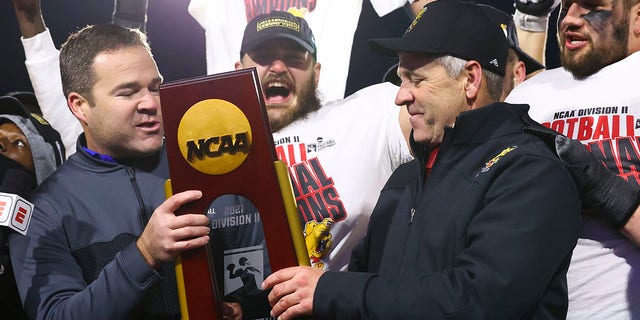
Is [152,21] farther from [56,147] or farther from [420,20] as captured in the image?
[420,20]

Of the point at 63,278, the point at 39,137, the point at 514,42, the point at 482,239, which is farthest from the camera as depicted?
the point at 39,137

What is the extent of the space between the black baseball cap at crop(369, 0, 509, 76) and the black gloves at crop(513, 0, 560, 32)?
19.7 inches

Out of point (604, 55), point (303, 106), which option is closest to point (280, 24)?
point (303, 106)

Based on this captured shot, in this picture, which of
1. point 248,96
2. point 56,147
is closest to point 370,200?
point 248,96

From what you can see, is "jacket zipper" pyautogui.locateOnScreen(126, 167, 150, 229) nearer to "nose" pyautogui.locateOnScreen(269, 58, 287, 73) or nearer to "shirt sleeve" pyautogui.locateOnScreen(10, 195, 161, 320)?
"shirt sleeve" pyautogui.locateOnScreen(10, 195, 161, 320)

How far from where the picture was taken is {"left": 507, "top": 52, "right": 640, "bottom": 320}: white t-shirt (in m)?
1.76

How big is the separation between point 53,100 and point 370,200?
1279 mm

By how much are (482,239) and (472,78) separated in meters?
0.47

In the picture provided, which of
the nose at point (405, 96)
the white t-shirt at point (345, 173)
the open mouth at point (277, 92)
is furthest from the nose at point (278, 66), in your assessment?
the nose at point (405, 96)

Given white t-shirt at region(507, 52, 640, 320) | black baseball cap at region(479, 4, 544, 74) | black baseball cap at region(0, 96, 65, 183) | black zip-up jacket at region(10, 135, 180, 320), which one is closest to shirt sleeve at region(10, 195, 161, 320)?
black zip-up jacket at region(10, 135, 180, 320)

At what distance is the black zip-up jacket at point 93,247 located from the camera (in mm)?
1541

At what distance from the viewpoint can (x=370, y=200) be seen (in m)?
2.09

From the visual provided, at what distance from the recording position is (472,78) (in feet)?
5.18

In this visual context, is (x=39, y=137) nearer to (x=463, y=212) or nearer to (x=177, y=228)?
(x=177, y=228)
